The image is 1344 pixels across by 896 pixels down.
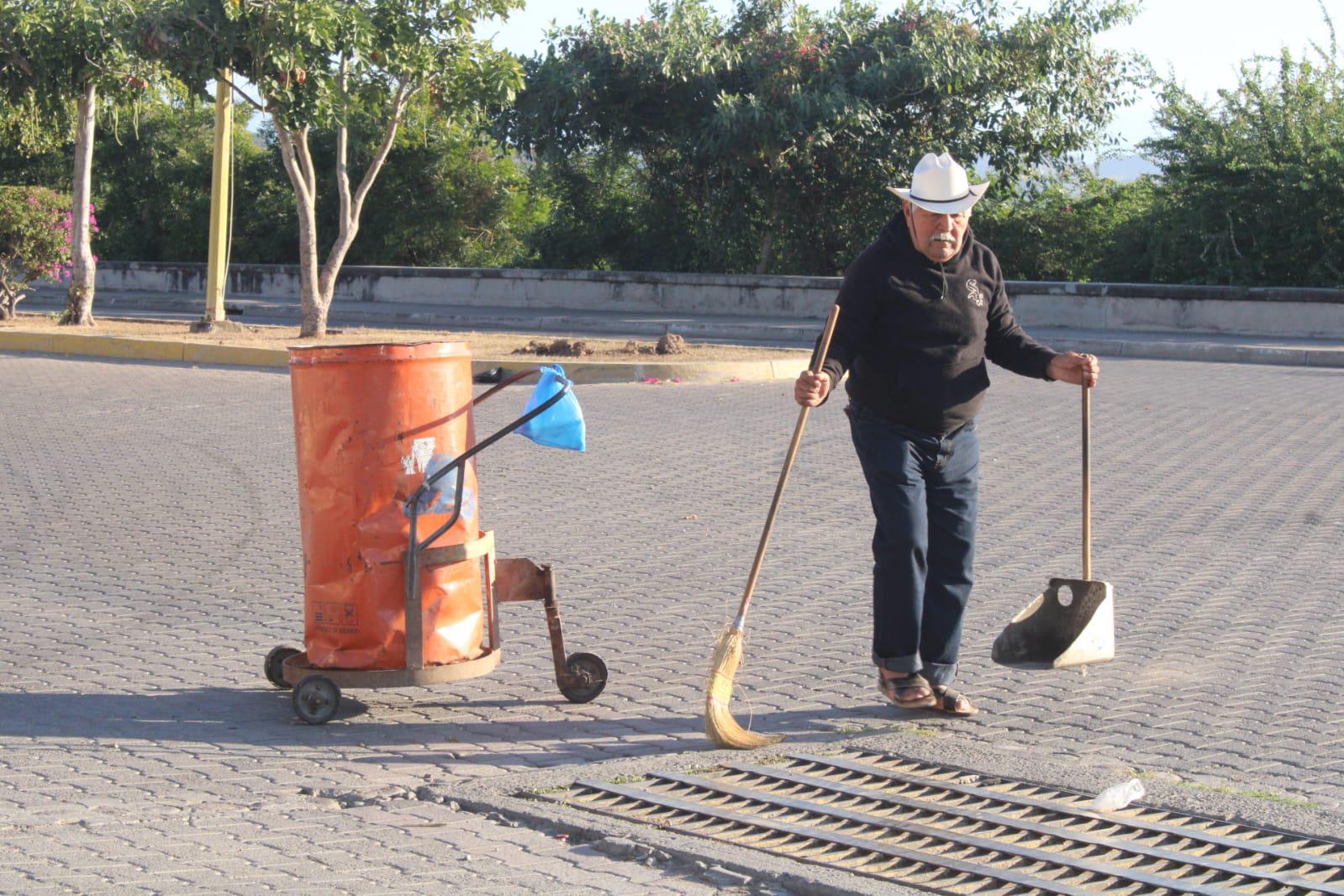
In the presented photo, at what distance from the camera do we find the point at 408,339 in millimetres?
19250

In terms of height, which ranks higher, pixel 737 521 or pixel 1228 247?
pixel 1228 247

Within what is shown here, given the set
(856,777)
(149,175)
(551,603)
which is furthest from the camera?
(149,175)

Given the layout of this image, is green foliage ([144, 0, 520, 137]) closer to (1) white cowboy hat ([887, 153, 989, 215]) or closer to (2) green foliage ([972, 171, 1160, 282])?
(2) green foliage ([972, 171, 1160, 282])

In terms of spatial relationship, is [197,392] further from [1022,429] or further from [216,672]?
[216,672]

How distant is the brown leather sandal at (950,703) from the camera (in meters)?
5.03

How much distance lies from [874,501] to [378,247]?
2789 cm

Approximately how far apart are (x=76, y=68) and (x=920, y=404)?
1651cm

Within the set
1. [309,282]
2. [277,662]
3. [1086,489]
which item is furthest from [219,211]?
[1086,489]

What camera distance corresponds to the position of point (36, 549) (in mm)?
7812

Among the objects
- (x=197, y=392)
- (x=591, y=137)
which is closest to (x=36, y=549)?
(x=197, y=392)

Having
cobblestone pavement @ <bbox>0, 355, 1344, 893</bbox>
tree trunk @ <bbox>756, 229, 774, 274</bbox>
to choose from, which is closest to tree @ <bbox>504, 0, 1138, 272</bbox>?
tree trunk @ <bbox>756, 229, 774, 274</bbox>

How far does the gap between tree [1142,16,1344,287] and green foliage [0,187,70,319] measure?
16.2 metres

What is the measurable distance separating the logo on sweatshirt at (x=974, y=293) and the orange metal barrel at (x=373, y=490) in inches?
65.8

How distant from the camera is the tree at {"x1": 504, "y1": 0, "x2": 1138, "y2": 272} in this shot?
24500 mm
